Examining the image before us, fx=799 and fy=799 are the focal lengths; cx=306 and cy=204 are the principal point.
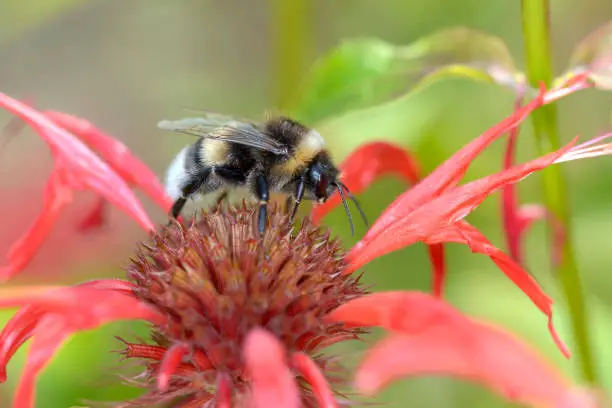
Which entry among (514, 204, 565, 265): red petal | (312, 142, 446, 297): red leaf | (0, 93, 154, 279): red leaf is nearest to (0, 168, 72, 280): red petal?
(0, 93, 154, 279): red leaf

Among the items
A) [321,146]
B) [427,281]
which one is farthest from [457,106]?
[321,146]

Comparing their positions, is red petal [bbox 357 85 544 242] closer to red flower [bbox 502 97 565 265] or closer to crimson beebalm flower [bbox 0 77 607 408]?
crimson beebalm flower [bbox 0 77 607 408]

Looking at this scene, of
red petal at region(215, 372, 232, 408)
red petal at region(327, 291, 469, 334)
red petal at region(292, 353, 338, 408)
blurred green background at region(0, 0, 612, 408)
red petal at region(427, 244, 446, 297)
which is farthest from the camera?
blurred green background at region(0, 0, 612, 408)

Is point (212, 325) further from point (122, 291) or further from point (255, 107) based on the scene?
point (255, 107)

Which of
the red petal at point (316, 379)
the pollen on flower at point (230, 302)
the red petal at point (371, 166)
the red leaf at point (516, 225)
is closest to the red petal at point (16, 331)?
the pollen on flower at point (230, 302)

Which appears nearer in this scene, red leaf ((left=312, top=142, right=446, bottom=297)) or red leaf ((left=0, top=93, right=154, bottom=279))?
red leaf ((left=0, top=93, right=154, bottom=279))

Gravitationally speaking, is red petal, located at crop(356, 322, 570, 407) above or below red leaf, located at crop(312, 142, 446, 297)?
below

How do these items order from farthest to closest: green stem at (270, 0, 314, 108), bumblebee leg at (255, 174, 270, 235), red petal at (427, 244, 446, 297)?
green stem at (270, 0, 314, 108), red petal at (427, 244, 446, 297), bumblebee leg at (255, 174, 270, 235)

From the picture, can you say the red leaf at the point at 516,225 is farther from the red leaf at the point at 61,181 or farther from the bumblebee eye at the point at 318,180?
the red leaf at the point at 61,181
